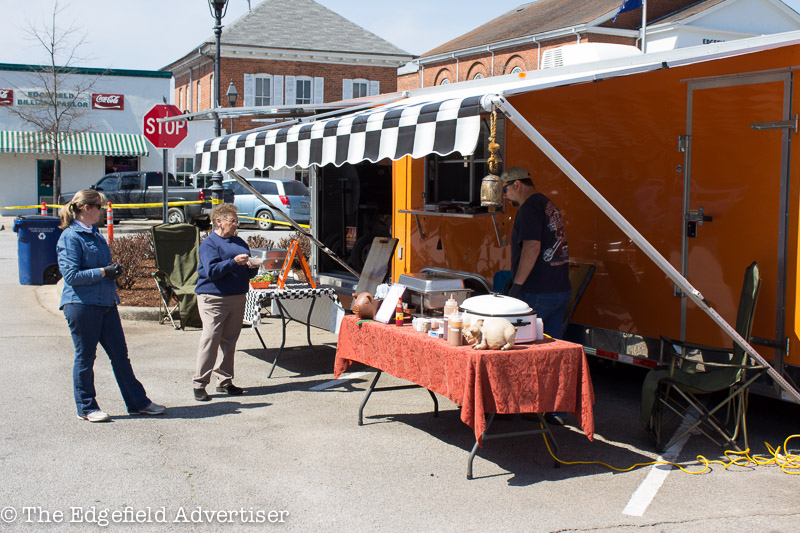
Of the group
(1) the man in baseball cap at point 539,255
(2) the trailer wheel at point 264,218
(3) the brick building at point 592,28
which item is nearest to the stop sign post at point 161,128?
(1) the man in baseball cap at point 539,255

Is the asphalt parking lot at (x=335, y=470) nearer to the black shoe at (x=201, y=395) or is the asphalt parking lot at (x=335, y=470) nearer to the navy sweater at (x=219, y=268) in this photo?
the black shoe at (x=201, y=395)

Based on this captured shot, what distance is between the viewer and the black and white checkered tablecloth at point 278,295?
7.16m

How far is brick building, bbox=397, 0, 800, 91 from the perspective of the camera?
105 feet

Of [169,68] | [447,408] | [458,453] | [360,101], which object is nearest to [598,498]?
[458,453]

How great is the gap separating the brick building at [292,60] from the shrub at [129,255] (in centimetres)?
2470

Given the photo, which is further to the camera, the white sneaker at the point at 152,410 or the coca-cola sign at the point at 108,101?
the coca-cola sign at the point at 108,101

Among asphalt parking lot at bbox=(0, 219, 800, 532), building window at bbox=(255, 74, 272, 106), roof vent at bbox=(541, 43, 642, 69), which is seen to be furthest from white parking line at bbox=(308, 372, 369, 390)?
building window at bbox=(255, 74, 272, 106)

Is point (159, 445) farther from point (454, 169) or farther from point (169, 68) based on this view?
point (169, 68)

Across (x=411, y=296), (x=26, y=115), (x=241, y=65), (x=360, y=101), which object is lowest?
(x=411, y=296)

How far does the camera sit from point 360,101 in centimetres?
831

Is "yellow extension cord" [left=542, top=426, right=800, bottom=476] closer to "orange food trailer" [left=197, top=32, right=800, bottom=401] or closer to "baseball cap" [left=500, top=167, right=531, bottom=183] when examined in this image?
"orange food trailer" [left=197, top=32, right=800, bottom=401]

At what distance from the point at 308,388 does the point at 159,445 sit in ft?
5.93

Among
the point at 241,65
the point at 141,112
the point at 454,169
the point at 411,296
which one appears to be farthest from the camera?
the point at 241,65

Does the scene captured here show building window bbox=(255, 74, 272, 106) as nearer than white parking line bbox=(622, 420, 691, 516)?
No
